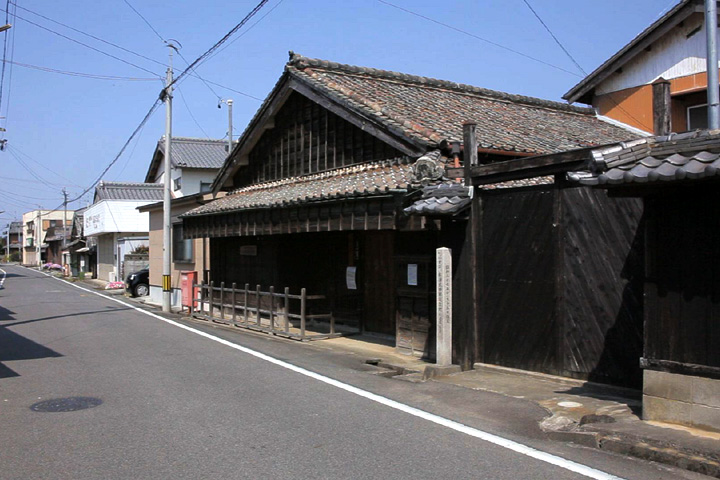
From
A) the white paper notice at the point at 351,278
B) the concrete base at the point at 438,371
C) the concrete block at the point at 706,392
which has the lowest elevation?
the concrete base at the point at 438,371

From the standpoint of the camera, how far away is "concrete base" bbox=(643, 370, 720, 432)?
5.80 meters

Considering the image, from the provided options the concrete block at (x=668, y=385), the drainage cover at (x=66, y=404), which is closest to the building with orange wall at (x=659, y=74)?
the concrete block at (x=668, y=385)

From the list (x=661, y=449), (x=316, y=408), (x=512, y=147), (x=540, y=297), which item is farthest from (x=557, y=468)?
(x=512, y=147)

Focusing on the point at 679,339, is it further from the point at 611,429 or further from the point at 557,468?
the point at 557,468

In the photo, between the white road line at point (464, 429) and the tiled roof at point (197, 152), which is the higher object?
the tiled roof at point (197, 152)

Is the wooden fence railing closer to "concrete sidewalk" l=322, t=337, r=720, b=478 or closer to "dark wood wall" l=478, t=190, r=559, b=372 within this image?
"concrete sidewalk" l=322, t=337, r=720, b=478

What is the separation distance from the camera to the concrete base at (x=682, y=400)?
5.80 metres

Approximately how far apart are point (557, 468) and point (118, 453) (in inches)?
153

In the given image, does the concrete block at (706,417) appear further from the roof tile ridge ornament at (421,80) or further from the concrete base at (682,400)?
the roof tile ridge ornament at (421,80)

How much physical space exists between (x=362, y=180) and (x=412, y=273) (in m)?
2.42

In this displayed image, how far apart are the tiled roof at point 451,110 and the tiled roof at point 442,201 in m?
1.81

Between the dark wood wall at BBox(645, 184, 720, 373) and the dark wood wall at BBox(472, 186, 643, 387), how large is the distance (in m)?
1.50

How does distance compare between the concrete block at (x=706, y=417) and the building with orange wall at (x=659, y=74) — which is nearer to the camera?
the concrete block at (x=706, y=417)

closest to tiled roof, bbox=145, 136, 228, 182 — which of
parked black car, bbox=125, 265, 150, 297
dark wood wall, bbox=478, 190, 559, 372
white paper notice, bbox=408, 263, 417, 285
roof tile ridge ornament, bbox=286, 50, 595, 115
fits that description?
parked black car, bbox=125, 265, 150, 297
